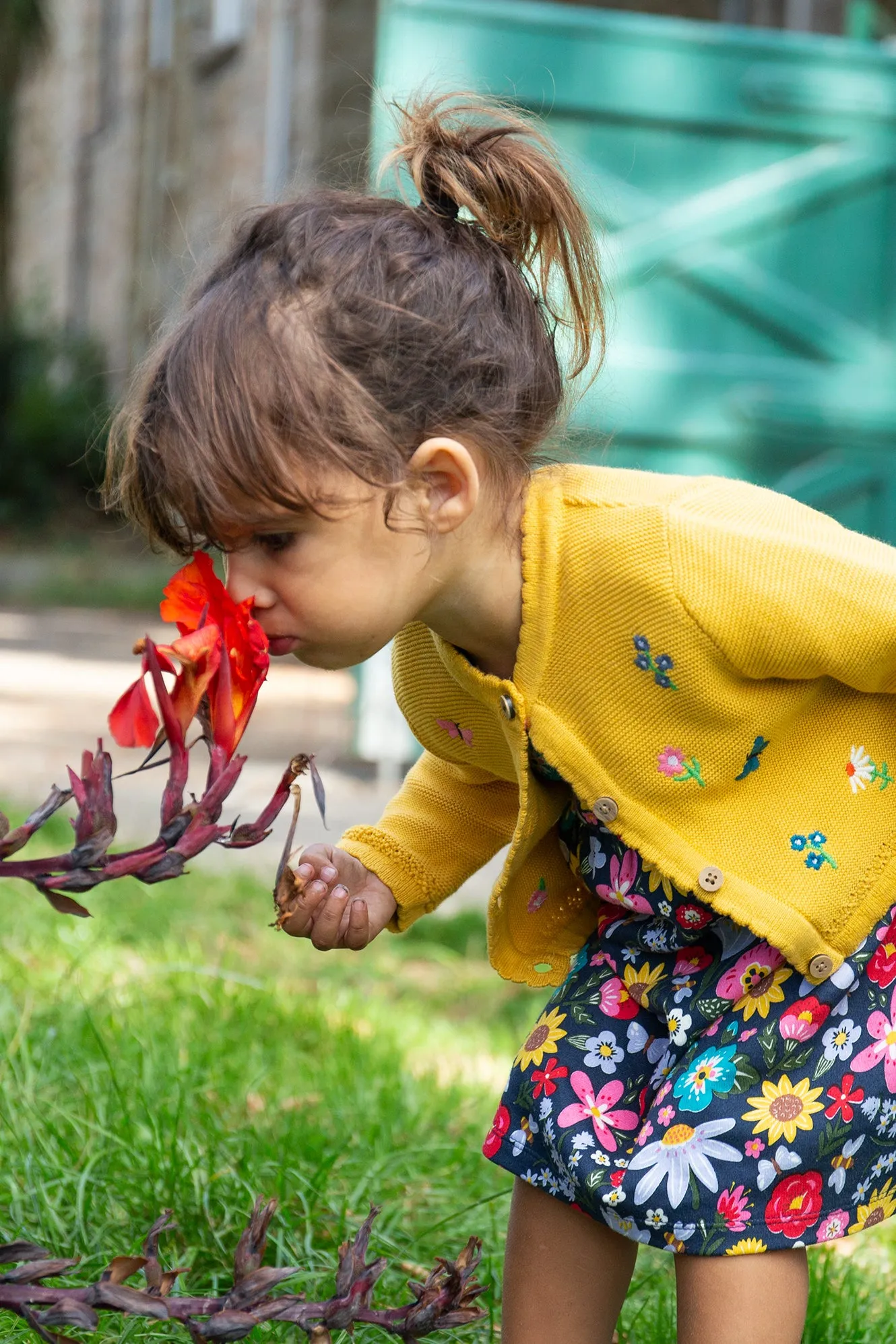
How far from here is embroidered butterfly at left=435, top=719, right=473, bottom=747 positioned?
1742 millimetres

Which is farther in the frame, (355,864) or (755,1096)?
(355,864)

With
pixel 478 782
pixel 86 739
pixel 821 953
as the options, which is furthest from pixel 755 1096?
pixel 86 739

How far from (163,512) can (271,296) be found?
22 cm

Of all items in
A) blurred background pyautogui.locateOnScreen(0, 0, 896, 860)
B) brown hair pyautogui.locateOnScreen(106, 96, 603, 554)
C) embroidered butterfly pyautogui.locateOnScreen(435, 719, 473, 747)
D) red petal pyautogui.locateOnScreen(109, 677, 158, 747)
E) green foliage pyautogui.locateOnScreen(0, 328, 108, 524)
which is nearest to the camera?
red petal pyautogui.locateOnScreen(109, 677, 158, 747)

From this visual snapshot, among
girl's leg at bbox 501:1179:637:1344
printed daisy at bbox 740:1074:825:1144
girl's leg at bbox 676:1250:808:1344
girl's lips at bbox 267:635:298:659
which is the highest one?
girl's lips at bbox 267:635:298:659

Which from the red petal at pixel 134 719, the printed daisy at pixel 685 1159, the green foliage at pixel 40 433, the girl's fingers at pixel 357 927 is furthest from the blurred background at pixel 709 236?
the green foliage at pixel 40 433

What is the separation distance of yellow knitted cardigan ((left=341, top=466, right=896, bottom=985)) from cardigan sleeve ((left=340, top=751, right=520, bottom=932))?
0.14 m

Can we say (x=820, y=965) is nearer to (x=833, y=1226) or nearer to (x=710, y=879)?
(x=710, y=879)

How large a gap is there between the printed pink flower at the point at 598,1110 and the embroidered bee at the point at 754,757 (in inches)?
13.4

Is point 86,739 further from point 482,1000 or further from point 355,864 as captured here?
point 355,864

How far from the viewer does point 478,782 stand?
5.99 ft

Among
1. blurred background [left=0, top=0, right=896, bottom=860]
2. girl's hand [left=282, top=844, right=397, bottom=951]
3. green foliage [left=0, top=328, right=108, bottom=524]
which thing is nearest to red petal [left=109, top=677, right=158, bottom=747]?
girl's hand [left=282, top=844, right=397, bottom=951]

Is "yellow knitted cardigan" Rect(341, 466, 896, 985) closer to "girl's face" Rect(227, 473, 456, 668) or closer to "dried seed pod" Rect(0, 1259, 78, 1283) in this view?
"girl's face" Rect(227, 473, 456, 668)

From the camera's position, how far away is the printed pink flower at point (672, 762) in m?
1.56
